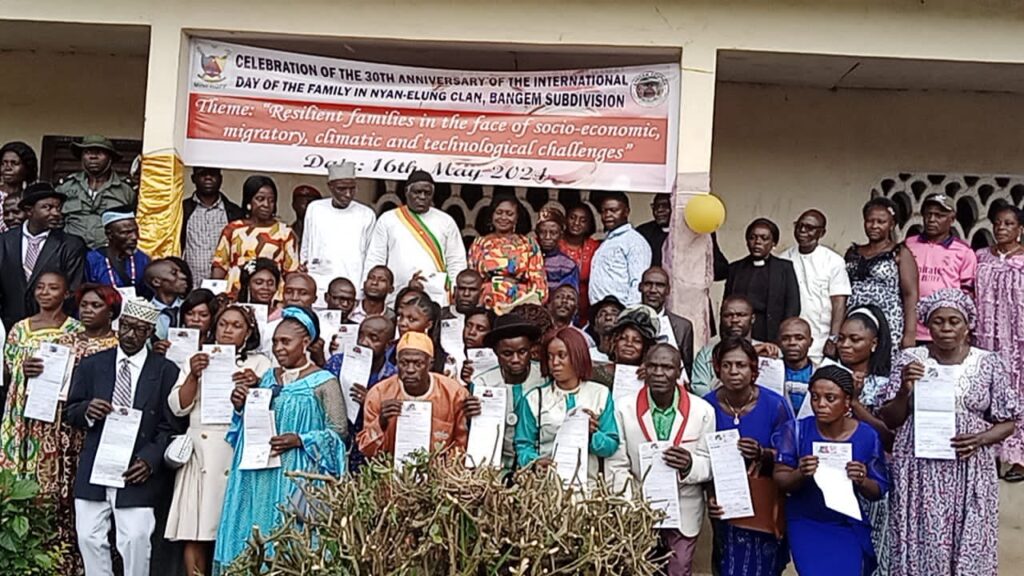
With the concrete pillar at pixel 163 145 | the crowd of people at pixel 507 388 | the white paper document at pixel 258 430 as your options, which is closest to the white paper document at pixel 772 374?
the crowd of people at pixel 507 388

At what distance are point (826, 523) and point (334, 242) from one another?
342 centimetres

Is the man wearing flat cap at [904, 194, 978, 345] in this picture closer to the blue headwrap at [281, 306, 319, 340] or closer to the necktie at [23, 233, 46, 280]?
the blue headwrap at [281, 306, 319, 340]

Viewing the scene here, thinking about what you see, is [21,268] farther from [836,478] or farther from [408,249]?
[836,478]

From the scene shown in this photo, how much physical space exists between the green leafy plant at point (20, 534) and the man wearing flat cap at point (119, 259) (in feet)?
5.53

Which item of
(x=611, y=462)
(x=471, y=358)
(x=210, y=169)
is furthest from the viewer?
(x=210, y=169)

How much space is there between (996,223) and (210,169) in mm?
5068

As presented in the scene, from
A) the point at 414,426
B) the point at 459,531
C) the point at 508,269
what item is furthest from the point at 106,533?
the point at 459,531

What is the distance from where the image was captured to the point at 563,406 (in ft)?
18.0

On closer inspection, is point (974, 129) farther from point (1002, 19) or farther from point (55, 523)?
point (55, 523)

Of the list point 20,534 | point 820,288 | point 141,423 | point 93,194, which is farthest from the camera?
point 93,194

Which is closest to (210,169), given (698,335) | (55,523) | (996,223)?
(55,523)

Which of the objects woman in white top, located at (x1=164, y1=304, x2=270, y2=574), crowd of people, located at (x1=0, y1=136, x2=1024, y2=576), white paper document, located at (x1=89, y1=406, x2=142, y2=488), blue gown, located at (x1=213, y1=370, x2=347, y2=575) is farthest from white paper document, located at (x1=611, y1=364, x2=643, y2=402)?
white paper document, located at (x1=89, y1=406, x2=142, y2=488)

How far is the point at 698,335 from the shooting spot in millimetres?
6910

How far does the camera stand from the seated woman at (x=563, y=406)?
5438mm
